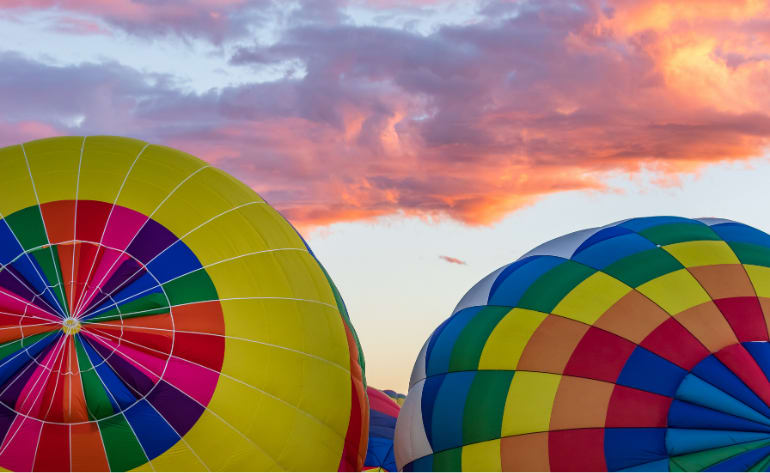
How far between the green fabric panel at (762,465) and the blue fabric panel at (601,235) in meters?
3.35

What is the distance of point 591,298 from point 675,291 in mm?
871

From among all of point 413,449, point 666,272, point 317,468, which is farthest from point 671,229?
point 317,468

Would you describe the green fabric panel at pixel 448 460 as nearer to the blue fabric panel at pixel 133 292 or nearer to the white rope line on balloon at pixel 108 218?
the blue fabric panel at pixel 133 292

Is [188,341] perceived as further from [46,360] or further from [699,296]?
[699,296]

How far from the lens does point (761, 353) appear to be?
393 inches

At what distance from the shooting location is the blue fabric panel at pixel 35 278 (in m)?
9.99

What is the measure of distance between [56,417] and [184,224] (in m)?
2.31

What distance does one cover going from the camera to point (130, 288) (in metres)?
10.2

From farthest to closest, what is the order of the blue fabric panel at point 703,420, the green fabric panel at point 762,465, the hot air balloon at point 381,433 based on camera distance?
1. the hot air balloon at point 381,433
2. the blue fabric panel at point 703,420
3. the green fabric panel at point 762,465

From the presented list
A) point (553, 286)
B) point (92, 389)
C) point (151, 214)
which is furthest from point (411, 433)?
point (151, 214)

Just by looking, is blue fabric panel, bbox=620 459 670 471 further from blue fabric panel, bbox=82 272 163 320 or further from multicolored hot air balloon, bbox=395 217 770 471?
blue fabric panel, bbox=82 272 163 320

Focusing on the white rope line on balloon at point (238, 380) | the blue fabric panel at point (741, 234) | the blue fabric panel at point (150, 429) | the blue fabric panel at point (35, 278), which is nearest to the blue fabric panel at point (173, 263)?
the white rope line on balloon at point (238, 380)

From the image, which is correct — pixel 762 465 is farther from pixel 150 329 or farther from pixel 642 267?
pixel 150 329

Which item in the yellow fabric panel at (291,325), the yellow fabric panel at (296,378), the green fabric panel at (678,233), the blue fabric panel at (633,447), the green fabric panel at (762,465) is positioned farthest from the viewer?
the green fabric panel at (678,233)
